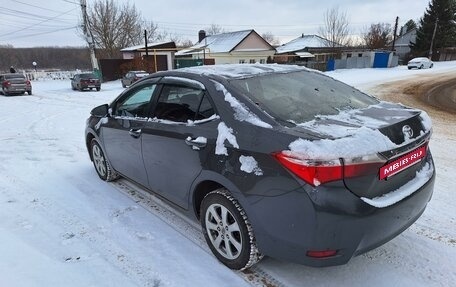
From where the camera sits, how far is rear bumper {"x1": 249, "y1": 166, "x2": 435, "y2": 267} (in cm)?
228

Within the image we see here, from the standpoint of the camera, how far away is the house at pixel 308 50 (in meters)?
47.6

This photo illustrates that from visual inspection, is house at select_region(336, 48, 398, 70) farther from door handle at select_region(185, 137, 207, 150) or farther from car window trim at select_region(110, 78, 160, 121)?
door handle at select_region(185, 137, 207, 150)

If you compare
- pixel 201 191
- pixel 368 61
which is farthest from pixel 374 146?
pixel 368 61

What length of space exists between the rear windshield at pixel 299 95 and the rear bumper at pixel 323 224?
0.67m

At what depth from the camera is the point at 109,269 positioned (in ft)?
9.95

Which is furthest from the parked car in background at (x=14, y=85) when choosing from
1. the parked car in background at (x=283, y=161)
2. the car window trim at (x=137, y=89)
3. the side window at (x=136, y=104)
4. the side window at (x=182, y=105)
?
the side window at (x=182, y=105)

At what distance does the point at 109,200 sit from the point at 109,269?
1505mm

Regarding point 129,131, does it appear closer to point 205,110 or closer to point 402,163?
point 205,110

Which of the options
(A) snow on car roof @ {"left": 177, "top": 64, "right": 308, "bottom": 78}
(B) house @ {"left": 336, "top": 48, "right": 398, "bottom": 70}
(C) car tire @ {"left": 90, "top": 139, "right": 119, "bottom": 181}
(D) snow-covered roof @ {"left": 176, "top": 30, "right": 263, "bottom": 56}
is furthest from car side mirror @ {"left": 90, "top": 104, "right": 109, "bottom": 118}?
(D) snow-covered roof @ {"left": 176, "top": 30, "right": 263, "bottom": 56}

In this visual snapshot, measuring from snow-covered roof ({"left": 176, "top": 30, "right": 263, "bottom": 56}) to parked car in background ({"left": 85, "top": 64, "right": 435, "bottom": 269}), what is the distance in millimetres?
41878

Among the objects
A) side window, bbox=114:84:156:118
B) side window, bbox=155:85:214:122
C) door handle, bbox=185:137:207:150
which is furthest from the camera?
side window, bbox=114:84:156:118

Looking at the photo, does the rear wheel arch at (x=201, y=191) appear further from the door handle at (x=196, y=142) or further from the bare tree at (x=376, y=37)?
the bare tree at (x=376, y=37)

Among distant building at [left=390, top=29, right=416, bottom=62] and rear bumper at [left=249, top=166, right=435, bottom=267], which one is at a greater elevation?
distant building at [left=390, top=29, right=416, bottom=62]

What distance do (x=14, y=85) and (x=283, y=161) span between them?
989 inches
